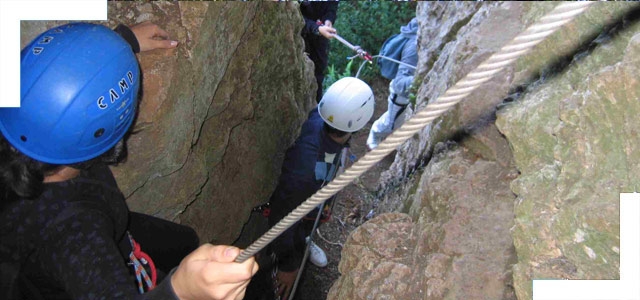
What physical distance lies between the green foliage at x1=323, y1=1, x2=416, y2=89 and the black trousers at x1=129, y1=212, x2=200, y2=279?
29.3 feet

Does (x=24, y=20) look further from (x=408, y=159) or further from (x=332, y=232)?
(x=332, y=232)

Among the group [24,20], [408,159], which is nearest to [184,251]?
[24,20]

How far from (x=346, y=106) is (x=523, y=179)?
2.13 m

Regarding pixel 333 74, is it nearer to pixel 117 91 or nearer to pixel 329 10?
pixel 329 10

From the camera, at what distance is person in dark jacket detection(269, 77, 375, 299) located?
3787 millimetres

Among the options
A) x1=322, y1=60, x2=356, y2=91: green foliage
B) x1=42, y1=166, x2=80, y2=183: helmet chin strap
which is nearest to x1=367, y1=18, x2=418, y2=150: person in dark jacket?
x1=322, y1=60, x2=356, y2=91: green foliage

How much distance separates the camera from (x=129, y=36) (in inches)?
103

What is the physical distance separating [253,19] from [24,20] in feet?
5.45

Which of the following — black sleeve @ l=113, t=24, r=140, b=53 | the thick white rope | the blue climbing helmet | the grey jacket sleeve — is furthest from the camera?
the grey jacket sleeve

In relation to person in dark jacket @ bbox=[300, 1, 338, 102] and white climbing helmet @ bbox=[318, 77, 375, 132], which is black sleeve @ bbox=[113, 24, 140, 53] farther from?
person in dark jacket @ bbox=[300, 1, 338, 102]

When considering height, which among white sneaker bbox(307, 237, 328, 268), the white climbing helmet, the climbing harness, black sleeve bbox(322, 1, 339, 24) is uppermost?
black sleeve bbox(322, 1, 339, 24)

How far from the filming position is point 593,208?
5.45ft

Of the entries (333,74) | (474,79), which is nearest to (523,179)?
(474,79)

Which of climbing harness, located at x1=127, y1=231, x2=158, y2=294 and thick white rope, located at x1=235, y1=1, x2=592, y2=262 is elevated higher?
thick white rope, located at x1=235, y1=1, x2=592, y2=262
